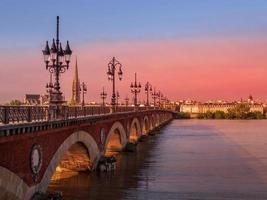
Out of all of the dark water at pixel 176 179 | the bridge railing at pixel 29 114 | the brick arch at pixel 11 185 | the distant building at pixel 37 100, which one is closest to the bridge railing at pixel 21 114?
the bridge railing at pixel 29 114

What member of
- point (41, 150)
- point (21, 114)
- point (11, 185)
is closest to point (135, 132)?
point (41, 150)

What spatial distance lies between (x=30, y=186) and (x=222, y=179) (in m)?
15.6

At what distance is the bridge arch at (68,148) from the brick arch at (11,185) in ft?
8.78

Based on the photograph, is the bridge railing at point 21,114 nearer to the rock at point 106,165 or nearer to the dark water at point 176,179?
the dark water at point 176,179

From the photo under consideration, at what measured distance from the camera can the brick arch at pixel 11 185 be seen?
18.2 metres

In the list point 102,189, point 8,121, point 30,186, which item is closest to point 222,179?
point 102,189

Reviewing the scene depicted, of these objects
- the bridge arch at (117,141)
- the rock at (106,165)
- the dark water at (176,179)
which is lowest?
the dark water at (176,179)

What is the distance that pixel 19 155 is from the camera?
2005 centimetres

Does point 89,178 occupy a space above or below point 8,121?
below

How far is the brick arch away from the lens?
18156 mm

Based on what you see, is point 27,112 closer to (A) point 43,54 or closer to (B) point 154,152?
(A) point 43,54

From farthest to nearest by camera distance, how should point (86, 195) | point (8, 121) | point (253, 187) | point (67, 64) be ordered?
point (253, 187) < point (86, 195) < point (67, 64) < point (8, 121)

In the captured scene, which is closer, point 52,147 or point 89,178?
point 52,147

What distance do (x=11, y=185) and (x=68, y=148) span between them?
9.70 metres
